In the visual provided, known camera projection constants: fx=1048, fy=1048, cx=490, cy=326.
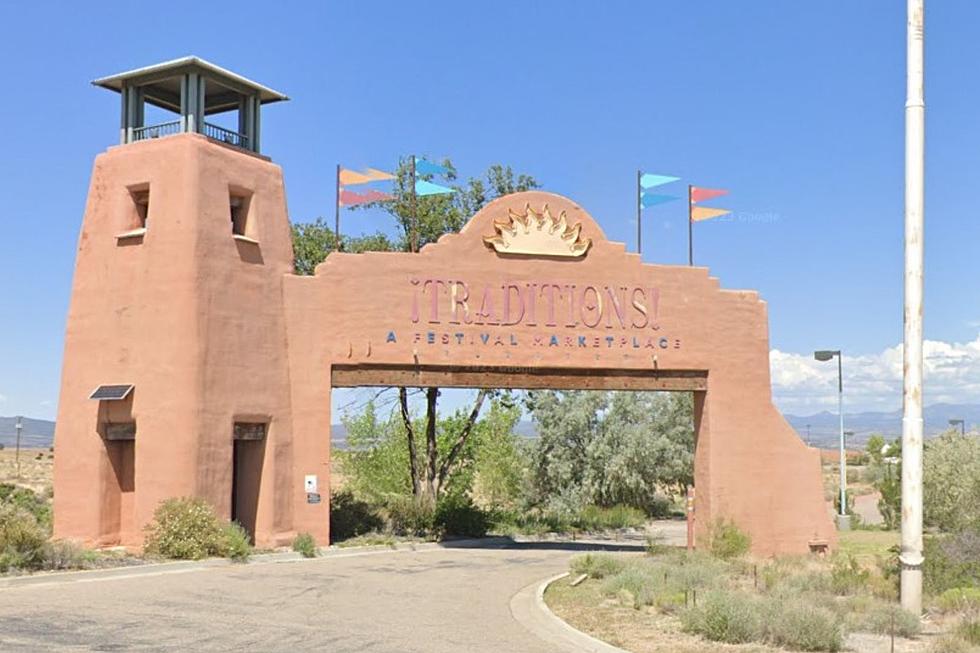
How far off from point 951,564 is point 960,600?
209cm

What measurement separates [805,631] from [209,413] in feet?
47.1

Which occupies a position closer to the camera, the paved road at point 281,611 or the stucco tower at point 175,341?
the paved road at point 281,611

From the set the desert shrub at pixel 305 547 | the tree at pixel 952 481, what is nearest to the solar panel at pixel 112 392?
the desert shrub at pixel 305 547

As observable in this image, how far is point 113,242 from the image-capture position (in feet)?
79.8

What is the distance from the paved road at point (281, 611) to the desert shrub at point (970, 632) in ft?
16.7

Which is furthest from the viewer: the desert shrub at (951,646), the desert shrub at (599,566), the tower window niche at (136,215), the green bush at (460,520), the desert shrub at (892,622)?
the green bush at (460,520)

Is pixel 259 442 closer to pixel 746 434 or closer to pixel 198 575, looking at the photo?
pixel 198 575

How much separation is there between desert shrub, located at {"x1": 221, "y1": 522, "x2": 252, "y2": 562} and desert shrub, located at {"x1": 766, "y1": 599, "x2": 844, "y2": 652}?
469 inches

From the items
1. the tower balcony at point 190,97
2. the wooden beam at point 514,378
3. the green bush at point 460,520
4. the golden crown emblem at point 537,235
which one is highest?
the tower balcony at point 190,97

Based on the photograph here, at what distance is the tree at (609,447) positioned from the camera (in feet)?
142

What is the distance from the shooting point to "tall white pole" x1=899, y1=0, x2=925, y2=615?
51.2 feet

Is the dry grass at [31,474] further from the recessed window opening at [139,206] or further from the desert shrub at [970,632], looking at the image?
the desert shrub at [970,632]

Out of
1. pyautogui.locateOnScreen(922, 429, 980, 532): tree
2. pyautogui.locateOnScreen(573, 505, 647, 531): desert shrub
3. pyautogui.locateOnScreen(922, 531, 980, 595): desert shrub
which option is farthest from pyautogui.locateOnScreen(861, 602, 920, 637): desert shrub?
pyautogui.locateOnScreen(573, 505, 647, 531): desert shrub

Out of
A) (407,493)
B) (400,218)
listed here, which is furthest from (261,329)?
(407,493)
